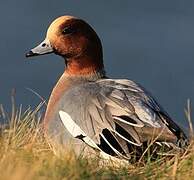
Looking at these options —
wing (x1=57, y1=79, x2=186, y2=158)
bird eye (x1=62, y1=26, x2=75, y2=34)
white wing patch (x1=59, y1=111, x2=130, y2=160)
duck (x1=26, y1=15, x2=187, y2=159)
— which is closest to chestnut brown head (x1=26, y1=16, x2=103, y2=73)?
bird eye (x1=62, y1=26, x2=75, y2=34)

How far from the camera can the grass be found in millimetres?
4902

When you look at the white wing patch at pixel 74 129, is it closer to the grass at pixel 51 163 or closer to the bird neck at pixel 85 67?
the grass at pixel 51 163

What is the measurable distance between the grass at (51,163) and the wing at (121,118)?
29 cm

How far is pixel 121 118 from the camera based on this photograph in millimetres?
6484

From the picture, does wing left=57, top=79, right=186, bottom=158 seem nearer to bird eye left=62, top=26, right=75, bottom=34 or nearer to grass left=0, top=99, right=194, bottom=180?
grass left=0, top=99, right=194, bottom=180

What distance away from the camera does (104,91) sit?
A: 22.5ft

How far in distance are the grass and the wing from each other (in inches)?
11.2

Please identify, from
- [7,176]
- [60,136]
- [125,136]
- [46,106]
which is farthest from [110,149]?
[7,176]

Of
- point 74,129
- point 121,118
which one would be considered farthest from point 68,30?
point 121,118

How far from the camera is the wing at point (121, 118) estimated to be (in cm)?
635

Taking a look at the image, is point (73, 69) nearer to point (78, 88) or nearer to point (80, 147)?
point (78, 88)

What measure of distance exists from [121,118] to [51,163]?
4.84 feet

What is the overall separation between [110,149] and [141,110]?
17.0 inches

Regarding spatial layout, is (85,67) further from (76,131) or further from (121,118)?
(121,118)
